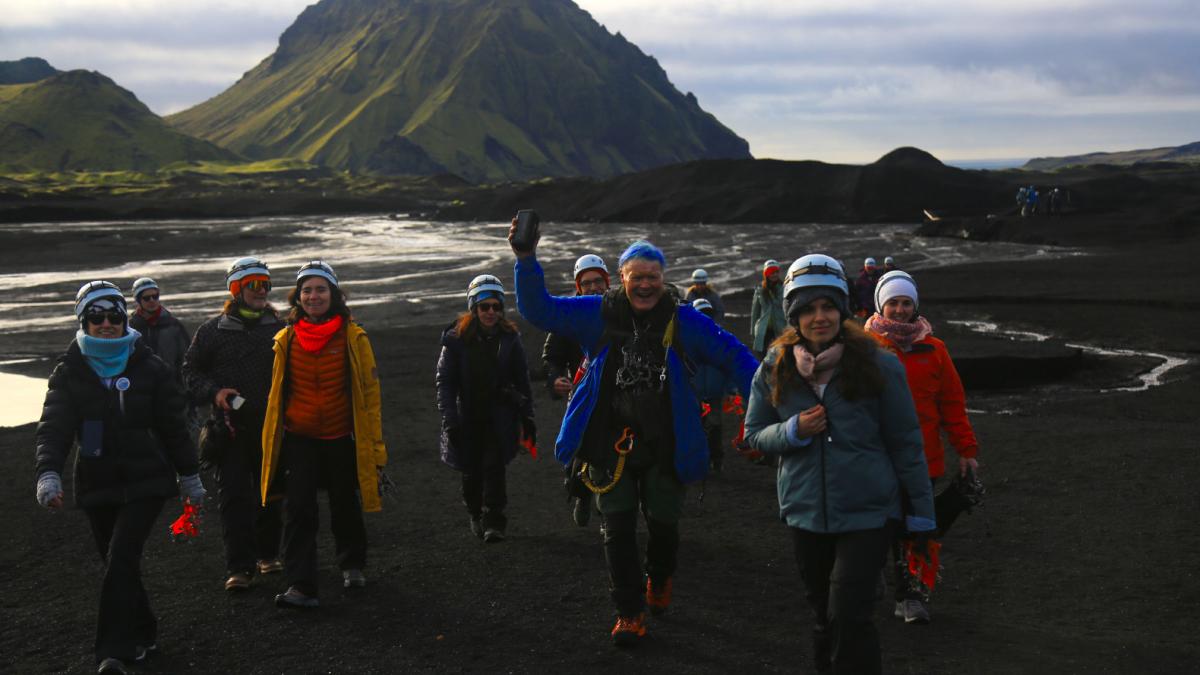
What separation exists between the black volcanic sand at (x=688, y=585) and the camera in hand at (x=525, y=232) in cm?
211

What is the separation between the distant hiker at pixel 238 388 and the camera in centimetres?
723

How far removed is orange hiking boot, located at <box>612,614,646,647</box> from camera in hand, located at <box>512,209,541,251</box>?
201cm

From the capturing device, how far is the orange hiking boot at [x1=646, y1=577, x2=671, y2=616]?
640 centimetres

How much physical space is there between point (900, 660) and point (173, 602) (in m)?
4.31

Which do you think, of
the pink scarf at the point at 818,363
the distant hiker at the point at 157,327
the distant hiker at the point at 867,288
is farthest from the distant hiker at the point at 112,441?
the distant hiker at the point at 867,288

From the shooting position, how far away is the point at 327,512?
960 centimetres

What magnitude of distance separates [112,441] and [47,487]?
1.18 ft

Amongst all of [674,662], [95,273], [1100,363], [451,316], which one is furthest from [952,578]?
[95,273]

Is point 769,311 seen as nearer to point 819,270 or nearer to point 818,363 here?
point 819,270

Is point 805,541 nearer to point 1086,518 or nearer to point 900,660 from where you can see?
point 900,660

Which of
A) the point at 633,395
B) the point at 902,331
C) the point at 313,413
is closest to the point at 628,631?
the point at 633,395

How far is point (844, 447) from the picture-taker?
4668mm

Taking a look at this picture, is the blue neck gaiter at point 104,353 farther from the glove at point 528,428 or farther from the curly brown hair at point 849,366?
the glove at point 528,428

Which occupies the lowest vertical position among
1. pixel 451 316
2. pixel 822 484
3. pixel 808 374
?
pixel 451 316
